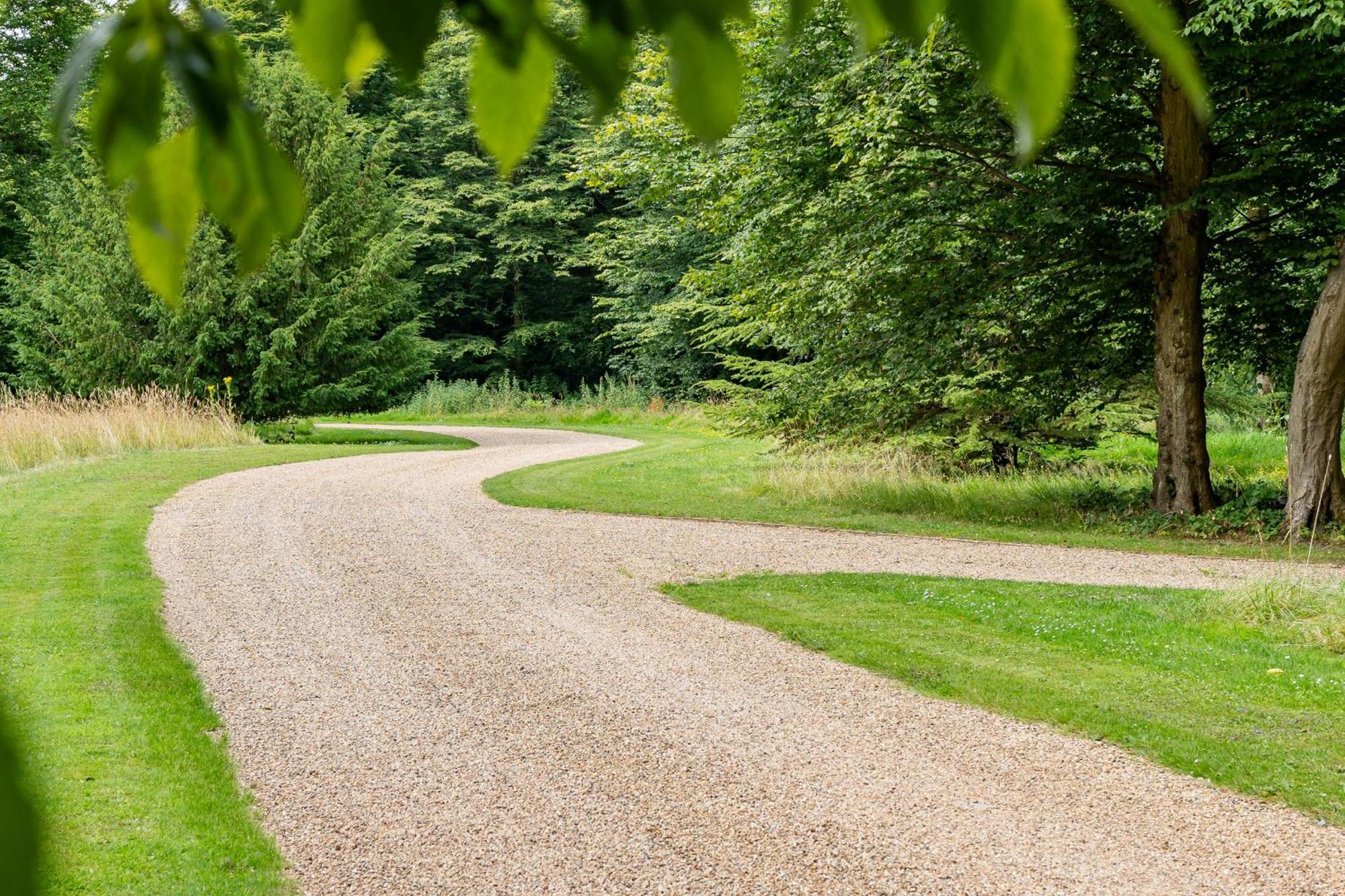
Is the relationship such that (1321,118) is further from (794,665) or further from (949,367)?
(794,665)

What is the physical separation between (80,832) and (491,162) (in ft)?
12.0

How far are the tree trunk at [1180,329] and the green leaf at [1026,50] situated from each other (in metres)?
10.8

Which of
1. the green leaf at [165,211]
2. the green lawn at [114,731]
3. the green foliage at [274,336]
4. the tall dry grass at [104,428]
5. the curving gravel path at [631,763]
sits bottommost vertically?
the curving gravel path at [631,763]

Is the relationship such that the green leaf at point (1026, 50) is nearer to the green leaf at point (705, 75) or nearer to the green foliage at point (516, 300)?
the green leaf at point (705, 75)

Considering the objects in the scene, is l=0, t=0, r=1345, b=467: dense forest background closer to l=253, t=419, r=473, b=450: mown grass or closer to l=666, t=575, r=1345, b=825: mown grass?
l=666, t=575, r=1345, b=825: mown grass

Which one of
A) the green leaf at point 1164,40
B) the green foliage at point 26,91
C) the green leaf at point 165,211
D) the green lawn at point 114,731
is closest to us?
the green leaf at point 1164,40

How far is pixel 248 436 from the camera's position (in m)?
19.1

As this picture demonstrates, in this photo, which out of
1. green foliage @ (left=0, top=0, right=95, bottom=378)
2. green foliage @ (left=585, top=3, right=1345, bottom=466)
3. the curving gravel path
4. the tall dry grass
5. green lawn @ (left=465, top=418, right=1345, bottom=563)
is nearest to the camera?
green foliage @ (left=0, top=0, right=95, bottom=378)

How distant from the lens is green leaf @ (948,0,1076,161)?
2.01 feet

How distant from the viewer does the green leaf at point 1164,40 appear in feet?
1.90

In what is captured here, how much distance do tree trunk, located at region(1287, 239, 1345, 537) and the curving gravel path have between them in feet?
7.13

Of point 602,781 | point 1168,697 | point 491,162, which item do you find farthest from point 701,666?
point 491,162

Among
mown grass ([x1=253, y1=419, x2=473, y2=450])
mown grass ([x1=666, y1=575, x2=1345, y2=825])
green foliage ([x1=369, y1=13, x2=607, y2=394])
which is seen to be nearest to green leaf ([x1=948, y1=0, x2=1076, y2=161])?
mown grass ([x1=666, y1=575, x2=1345, y2=825])

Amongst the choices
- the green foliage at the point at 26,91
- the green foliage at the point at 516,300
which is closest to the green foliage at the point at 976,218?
the green foliage at the point at 26,91
